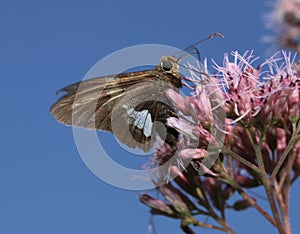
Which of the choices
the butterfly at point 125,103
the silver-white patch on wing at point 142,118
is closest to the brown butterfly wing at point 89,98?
the butterfly at point 125,103

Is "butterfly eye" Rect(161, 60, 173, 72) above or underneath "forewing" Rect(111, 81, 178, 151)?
above

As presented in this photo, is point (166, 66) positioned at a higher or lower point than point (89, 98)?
higher

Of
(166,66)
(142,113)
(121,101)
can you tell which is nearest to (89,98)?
(121,101)

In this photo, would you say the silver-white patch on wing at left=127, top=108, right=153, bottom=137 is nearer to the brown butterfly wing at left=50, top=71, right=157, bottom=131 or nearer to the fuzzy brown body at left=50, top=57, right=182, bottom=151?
the fuzzy brown body at left=50, top=57, right=182, bottom=151

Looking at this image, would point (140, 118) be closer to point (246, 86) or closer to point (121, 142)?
point (121, 142)

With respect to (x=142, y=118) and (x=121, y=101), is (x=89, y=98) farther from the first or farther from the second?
(x=142, y=118)

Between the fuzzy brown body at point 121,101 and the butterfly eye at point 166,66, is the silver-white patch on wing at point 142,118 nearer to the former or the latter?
the fuzzy brown body at point 121,101

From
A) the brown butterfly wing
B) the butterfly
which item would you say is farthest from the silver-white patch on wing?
the brown butterfly wing

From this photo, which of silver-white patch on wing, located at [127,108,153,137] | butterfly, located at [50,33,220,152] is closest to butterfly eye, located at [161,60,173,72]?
butterfly, located at [50,33,220,152]
